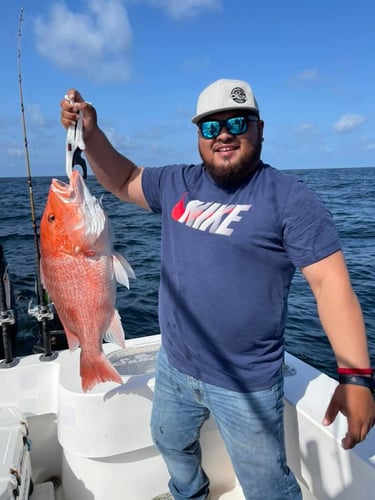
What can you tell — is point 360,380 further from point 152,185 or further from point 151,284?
point 151,284

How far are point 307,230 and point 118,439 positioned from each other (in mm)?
1742

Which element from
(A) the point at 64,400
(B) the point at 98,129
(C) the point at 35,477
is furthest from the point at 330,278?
(C) the point at 35,477

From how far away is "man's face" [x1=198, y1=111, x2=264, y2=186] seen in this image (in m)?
1.97

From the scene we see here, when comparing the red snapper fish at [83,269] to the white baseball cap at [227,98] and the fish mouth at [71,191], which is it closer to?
the fish mouth at [71,191]

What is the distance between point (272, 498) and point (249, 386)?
0.59 meters

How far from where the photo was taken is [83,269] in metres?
1.98

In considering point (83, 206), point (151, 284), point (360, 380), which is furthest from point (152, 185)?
point (151, 284)

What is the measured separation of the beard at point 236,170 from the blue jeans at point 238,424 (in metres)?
1.03

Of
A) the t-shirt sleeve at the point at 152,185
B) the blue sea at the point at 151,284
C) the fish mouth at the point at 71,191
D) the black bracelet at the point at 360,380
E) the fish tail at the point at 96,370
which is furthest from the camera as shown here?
the blue sea at the point at 151,284

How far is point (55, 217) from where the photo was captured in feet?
6.32

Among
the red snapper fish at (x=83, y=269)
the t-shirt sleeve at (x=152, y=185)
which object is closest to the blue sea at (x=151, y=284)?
the t-shirt sleeve at (x=152, y=185)

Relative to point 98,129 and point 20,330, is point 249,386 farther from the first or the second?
point 20,330

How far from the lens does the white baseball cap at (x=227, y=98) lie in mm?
1935

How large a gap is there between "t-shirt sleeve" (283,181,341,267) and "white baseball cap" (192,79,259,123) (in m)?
0.49
